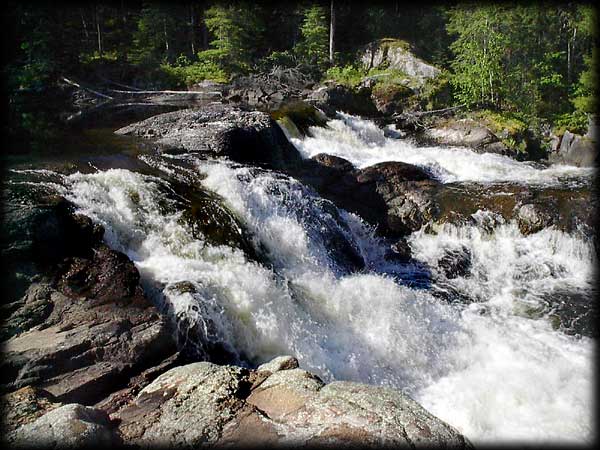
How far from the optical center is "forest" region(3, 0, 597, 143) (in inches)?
499

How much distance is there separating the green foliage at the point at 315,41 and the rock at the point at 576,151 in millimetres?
18015

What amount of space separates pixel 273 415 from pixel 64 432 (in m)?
1.79

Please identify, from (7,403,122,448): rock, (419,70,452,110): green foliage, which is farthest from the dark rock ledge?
(419,70,452,110): green foliage

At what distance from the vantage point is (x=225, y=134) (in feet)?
41.6

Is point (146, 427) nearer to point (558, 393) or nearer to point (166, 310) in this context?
point (166, 310)

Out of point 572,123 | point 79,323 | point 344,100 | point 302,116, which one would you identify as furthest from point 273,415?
point 344,100

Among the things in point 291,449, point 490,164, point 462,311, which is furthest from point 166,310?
point 490,164

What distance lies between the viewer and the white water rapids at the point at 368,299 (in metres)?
6.41

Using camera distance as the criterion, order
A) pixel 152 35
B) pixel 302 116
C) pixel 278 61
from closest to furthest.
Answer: pixel 302 116 → pixel 278 61 → pixel 152 35

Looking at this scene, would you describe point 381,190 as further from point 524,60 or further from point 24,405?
point 524,60

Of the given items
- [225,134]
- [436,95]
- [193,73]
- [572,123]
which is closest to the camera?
[225,134]

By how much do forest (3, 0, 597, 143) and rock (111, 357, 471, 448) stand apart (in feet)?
15.9

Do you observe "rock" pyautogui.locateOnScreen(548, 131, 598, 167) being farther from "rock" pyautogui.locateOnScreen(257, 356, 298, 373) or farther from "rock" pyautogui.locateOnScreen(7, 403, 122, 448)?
"rock" pyautogui.locateOnScreen(7, 403, 122, 448)

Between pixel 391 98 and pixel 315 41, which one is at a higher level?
pixel 315 41
